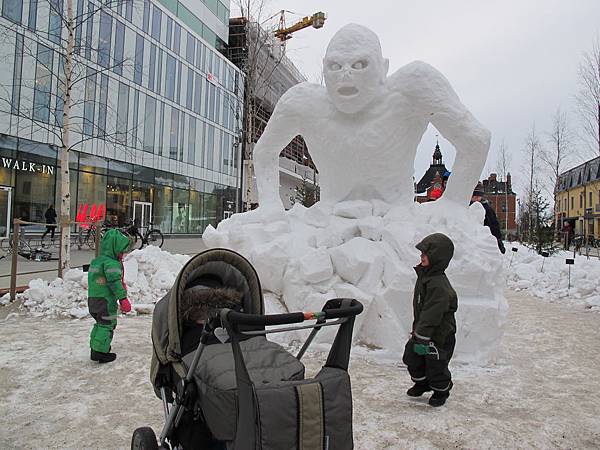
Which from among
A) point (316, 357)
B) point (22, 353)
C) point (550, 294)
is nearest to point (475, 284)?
point (316, 357)

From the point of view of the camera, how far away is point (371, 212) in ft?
17.8

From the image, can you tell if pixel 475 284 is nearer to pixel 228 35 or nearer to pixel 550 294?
pixel 550 294

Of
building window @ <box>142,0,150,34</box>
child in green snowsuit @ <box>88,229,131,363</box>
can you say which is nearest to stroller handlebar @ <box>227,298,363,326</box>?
child in green snowsuit @ <box>88,229,131,363</box>

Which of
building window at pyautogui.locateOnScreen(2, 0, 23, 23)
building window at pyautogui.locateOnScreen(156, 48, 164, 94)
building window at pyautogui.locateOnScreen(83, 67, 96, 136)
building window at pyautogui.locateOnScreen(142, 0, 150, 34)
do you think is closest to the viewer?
building window at pyautogui.locateOnScreen(2, 0, 23, 23)

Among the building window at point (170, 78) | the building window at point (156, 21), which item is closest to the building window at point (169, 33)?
the building window at point (170, 78)

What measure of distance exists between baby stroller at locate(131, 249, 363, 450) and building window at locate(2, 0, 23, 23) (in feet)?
56.3

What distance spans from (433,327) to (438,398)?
0.49 meters

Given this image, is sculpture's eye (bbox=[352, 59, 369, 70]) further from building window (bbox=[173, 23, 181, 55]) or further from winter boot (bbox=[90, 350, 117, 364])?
building window (bbox=[173, 23, 181, 55])

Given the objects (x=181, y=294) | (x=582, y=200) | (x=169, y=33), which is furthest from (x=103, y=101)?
(x=582, y=200)

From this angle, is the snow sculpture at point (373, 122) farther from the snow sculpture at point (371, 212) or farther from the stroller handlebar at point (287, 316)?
the stroller handlebar at point (287, 316)

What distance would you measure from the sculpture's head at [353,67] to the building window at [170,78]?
2049cm

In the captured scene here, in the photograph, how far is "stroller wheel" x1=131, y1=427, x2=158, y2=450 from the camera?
2168 mm

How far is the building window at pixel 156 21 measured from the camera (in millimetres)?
22484

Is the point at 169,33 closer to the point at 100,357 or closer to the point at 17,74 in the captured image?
the point at 17,74
